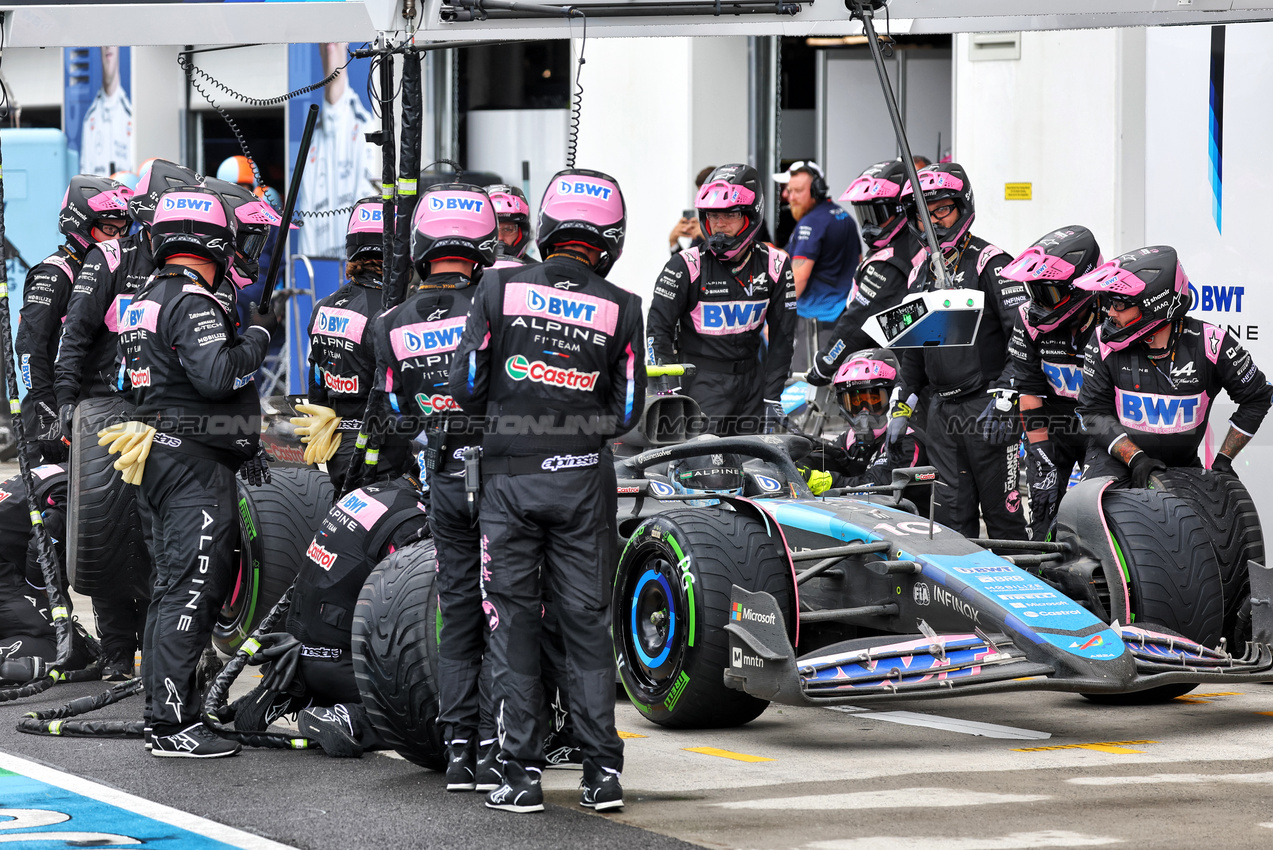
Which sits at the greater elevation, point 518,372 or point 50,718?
point 518,372

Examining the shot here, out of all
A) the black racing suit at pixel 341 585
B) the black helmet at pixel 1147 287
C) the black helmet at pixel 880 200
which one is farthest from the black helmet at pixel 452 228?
the black helmet at pixel 880 200

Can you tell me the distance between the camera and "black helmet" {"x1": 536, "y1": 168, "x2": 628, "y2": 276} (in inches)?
237

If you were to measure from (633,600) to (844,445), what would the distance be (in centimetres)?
217

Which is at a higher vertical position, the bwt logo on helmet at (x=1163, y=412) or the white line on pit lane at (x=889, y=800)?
the bwt logo on helmet at (x=1163, y=412)

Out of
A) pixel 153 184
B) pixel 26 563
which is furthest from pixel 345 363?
pixel 26 563

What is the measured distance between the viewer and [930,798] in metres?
5.84

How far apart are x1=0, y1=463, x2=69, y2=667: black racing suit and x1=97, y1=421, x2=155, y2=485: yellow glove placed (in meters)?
1.81

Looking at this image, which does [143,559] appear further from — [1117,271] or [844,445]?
[1117,271]

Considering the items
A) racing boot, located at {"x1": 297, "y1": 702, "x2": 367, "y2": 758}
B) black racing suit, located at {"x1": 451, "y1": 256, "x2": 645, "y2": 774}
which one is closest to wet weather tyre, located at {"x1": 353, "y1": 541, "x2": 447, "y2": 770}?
racing boot, located at {"x1": 297, "y1": 702, "x2": 367, "y2": 758}

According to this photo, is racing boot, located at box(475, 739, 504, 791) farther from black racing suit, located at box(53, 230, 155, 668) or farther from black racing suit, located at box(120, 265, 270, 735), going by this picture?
black racing suit, located at box(53, 230, 155, 668)

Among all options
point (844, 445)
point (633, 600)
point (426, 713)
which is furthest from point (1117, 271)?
point (426, 713)

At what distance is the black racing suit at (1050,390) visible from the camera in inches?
367

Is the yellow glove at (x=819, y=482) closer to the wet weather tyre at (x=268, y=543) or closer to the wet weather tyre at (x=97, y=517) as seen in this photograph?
the wet weather tyre at (x=268, y=543)

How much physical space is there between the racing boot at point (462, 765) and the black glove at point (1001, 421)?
14.2 ft
